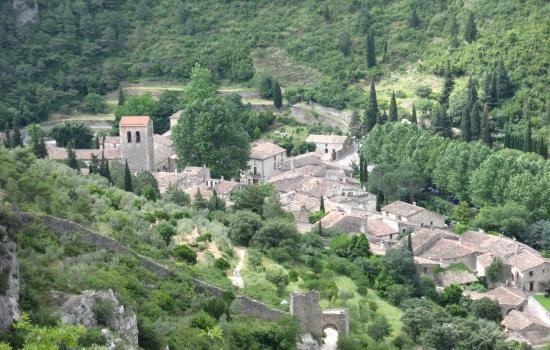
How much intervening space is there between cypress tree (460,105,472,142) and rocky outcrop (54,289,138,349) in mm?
50063

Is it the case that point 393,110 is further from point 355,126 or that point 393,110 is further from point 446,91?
point 446,91

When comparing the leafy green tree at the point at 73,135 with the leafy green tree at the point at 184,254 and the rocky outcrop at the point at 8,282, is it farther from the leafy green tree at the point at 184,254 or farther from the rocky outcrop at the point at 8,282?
the rocky outcrop at the point at 8,282

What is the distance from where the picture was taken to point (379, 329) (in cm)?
3725

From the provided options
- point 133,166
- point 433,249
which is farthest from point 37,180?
point 133,166

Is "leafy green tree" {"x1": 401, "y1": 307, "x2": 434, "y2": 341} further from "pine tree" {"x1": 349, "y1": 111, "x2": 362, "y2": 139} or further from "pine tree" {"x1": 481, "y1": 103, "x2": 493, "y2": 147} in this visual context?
"pine tree" {"x1": 349, "y1": 111, "x2": 362, "y2": 139}

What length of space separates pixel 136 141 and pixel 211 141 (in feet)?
16.2

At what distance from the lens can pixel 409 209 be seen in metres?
58.9

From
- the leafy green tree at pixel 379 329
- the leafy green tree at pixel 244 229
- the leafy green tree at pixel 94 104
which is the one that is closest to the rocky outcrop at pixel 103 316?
the leafy green tree at pixel 379 329

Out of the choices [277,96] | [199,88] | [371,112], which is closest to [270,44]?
[277,96]

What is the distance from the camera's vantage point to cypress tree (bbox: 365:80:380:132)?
76.8 meters

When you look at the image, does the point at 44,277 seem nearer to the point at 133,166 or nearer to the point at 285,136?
the point at 133,166

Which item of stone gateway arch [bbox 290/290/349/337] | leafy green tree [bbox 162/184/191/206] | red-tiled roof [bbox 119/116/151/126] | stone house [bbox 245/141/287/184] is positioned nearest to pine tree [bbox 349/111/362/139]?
stone house [bbox 245/141/287/184]

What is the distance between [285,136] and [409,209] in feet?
71.3

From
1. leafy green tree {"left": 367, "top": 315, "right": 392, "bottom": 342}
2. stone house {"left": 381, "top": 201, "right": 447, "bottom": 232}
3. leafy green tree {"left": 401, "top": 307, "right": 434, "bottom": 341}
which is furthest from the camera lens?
stone house {"left": 381, "top": 201, "right": 447, "bottom": 232}
